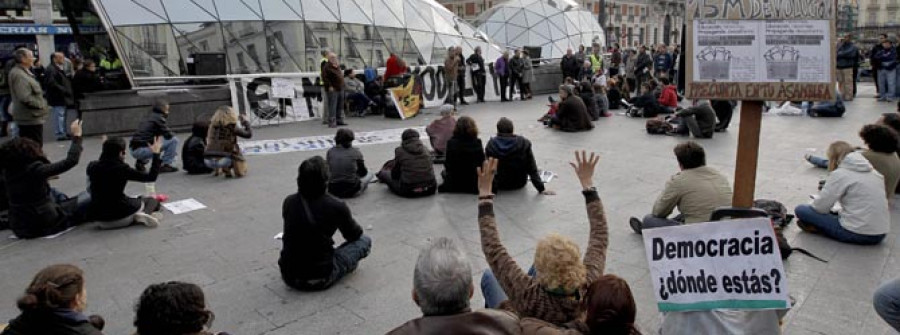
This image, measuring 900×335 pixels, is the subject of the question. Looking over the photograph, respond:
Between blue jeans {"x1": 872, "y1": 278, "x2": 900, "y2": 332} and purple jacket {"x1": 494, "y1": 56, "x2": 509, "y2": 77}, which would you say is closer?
blue jeans {"x1": 872, "y1": 278, "x2": 900, "y2": 332}

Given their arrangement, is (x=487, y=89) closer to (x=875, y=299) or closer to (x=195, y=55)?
(x=195, y=55)

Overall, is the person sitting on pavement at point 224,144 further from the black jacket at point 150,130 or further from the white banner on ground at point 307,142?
the white banner on ground at point 307,142

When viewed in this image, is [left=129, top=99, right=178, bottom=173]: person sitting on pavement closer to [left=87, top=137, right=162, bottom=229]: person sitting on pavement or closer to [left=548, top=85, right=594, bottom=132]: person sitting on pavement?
[left=87, top=137, right=162, bottom=229]: person sitting on pavement

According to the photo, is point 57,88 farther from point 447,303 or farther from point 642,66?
point 642,66

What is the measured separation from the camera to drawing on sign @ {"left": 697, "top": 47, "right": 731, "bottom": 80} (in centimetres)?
347

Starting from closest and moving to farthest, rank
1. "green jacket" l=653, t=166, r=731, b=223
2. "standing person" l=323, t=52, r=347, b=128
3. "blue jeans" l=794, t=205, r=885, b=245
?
"green jacket" l=653, t=166, r=731, b=223
"blue jeans" l=794, t=205, r=885, b=245
"standing person" l=323, t=52, r=347, b=128

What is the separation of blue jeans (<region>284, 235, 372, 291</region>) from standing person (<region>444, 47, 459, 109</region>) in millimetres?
12912

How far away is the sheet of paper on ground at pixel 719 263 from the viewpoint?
9.13 ft

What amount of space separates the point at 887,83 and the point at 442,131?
49.0ft

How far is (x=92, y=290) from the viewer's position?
4867mm

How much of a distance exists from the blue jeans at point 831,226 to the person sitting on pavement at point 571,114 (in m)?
7.30

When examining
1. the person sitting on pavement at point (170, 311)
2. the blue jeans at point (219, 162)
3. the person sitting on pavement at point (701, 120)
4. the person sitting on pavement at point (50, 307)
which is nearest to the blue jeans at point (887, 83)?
the person sitting on pavement at point (701, 120)

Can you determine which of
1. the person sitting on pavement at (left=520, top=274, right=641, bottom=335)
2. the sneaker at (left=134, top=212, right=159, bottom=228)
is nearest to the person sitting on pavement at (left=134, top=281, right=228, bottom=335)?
the person sitting on pavement at (left=520, top=274, right=641, bottom=335)

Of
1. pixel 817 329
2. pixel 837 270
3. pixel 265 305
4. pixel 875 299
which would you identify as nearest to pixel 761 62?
pixel 875 299
